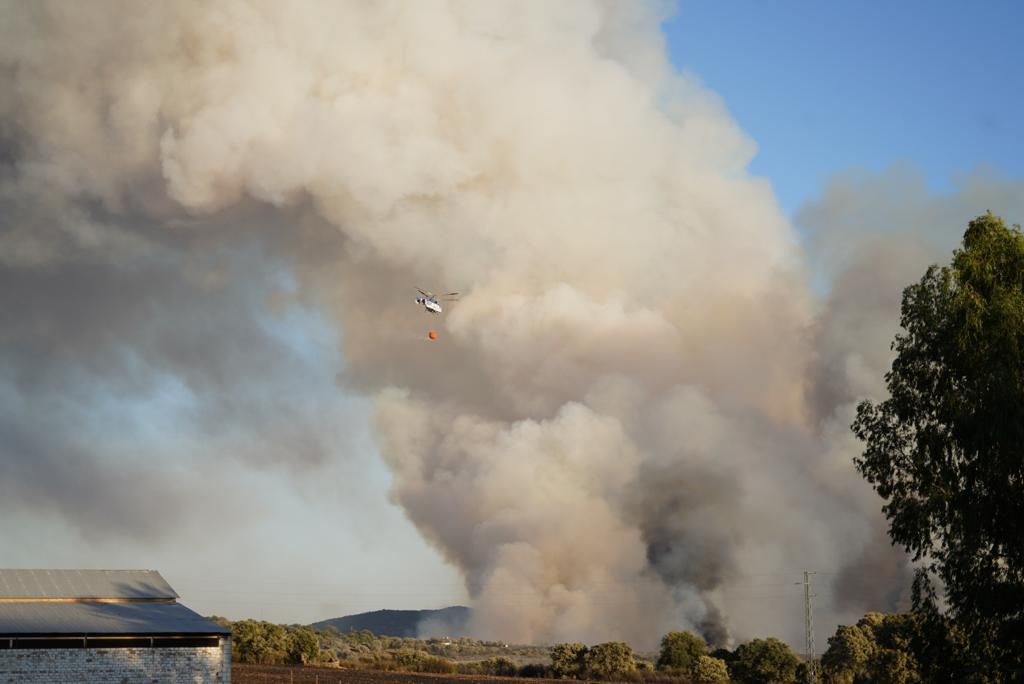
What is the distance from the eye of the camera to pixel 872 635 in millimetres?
94562

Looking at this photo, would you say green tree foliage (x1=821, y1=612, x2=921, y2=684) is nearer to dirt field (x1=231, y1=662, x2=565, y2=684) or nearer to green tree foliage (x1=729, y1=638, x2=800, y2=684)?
green tree foliage (x1=729, y1=638, x2=800, y2=684)

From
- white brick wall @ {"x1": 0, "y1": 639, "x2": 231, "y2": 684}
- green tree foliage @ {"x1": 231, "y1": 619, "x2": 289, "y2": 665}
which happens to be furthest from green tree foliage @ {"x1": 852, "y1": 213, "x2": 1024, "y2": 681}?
green tree foliage @ {"x1": 231, "y1": 619, "x2": 289, "y2": 665}

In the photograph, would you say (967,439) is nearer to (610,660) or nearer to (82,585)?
(82,585)

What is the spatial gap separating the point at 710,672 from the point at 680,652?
13.1 m

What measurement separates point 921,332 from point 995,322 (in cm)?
282

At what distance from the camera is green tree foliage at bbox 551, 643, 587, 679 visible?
4151 inches

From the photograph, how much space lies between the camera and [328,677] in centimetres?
8606

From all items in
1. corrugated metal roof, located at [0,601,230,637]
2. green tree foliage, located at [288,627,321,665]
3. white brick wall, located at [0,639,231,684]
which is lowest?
white brick wall, located at [0,639,231,684]

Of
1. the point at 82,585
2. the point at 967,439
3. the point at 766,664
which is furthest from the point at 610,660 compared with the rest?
the point at 967,439

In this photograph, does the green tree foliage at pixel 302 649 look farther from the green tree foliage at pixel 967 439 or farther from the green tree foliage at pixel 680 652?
the green tree foliage at pixel 967 439

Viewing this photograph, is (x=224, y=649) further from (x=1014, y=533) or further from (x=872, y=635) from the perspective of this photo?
(x=872, y=635)

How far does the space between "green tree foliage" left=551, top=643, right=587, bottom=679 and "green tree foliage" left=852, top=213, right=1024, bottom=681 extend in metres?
73.0

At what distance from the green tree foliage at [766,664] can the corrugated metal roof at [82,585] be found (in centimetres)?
5496

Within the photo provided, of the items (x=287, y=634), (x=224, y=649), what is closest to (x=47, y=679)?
(x=224, y=649)
